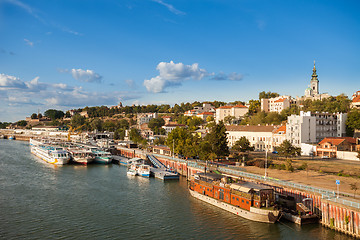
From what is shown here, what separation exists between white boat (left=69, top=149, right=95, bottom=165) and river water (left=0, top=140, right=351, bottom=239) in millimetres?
24627

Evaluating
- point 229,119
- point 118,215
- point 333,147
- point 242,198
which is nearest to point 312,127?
point 333,147

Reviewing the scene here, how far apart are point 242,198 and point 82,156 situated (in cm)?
5952

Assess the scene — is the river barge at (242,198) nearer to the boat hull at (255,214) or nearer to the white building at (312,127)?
the boat hull at (255,214)

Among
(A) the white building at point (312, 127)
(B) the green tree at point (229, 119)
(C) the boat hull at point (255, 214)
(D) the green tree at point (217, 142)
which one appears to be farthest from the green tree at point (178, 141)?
(B) the green tree at point (229, 119)

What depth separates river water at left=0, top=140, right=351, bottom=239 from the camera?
29.9 metres

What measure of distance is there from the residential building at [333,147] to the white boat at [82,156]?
199ft

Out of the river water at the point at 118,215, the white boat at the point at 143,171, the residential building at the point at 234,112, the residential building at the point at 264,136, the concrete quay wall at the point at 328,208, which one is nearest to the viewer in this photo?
the concrete quay wall at the point at 328,208

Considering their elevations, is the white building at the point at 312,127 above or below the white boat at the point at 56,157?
above

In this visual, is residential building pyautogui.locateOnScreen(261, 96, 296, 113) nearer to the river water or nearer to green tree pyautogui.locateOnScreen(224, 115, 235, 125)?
green tree pyautogui.locateOnScreen(224, 115, 235, 125)

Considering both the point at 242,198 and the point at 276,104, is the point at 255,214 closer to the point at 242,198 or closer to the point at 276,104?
the point at 242,198

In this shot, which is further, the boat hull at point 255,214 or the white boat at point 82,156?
the white boat at point 82,156

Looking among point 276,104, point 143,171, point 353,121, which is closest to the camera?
point 143,171

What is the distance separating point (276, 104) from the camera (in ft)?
455

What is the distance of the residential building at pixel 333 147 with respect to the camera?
64.8 metres
